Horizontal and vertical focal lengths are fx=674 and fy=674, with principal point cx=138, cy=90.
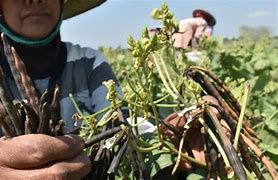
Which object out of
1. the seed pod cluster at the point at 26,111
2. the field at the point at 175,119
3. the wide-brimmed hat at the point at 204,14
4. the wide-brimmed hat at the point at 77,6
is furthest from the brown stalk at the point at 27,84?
the wide-brimmed hat at the point at 204,14

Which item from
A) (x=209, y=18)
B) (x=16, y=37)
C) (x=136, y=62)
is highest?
(x=136, y=62)

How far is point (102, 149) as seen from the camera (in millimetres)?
696

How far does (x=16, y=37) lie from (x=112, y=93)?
583mm

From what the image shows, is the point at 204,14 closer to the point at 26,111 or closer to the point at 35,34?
the point at 35,34

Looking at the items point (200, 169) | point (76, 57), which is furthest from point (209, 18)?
point (200, 169)

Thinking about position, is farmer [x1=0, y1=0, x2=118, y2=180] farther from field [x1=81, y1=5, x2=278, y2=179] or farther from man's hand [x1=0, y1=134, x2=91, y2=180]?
field [x1=81, y1=5, x2=278, y2=179]

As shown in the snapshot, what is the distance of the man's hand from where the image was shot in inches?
22.0

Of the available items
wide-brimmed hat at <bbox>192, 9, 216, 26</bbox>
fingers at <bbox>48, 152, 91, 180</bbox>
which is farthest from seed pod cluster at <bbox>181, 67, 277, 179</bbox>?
wide-brimmed hat at <bbox>192, 9, 216, 26</bbox>

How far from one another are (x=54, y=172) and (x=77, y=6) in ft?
3.43

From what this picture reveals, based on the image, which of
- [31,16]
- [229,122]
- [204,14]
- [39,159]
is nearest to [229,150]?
[229,122]

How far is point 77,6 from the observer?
156 cm

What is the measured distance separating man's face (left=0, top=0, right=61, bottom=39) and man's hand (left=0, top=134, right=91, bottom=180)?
0.62 meters

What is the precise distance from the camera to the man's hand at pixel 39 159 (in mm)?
558

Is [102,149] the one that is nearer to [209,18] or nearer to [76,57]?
[76,57]
